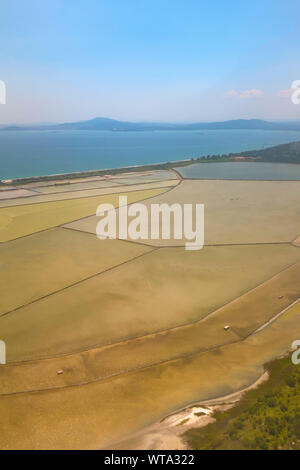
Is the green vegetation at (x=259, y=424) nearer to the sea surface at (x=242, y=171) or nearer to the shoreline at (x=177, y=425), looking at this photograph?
the shoreline at (x=177, y=425)

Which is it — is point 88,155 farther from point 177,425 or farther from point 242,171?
point 177,425

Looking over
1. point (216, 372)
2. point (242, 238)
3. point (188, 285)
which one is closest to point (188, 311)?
point (188, 285)

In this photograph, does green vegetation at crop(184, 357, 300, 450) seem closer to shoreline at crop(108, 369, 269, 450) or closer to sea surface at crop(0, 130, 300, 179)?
shoreline at crop(108, 369, 269, 450)

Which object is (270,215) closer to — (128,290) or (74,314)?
(128,290)

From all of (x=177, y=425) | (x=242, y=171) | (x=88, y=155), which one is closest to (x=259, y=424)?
(x=177, y=425)

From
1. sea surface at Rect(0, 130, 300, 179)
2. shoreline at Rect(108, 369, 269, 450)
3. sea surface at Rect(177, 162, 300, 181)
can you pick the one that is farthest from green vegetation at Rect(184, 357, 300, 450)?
sea surface at Rect(0, 130, 300, 179)
